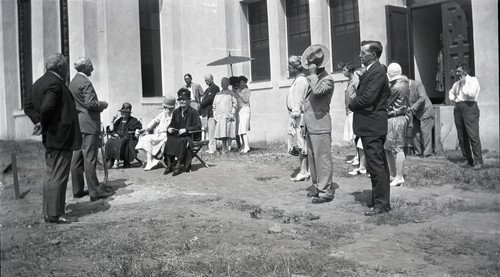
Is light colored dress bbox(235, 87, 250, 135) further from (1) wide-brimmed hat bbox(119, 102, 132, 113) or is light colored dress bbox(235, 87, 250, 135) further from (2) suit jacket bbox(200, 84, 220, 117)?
(1) wide-brimmed hat bbox(119, 102, 132, 113)

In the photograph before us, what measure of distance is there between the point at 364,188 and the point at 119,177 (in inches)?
172

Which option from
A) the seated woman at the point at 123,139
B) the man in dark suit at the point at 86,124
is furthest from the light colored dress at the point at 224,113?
the man in dark suit at the point at 86,124

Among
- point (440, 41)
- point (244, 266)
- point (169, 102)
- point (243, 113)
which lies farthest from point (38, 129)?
point (440, 41)

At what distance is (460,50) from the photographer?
1173cm

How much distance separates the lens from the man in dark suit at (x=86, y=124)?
Result: 293 inches

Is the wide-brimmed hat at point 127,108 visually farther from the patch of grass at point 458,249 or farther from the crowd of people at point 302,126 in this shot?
the patch of grass at point 458,249

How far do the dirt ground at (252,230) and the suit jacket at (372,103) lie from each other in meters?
1.01

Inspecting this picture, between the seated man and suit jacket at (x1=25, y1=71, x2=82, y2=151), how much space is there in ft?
12.0

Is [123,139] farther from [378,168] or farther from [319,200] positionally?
[378,168]

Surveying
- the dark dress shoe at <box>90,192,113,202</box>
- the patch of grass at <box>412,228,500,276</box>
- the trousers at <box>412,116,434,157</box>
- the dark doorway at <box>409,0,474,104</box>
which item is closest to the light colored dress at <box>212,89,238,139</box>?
the trousers at <box>412,116,434,157</box>

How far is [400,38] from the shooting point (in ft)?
41.4

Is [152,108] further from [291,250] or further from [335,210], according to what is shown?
[291,250]

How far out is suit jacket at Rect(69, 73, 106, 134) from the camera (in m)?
7.45

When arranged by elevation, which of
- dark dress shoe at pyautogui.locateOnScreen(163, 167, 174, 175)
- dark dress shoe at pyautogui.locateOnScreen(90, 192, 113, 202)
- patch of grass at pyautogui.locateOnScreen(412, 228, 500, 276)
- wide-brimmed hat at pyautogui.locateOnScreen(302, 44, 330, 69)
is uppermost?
wide-brimmed hat at pyautogui.locateOnScreen(302, 44, 330, 69)
